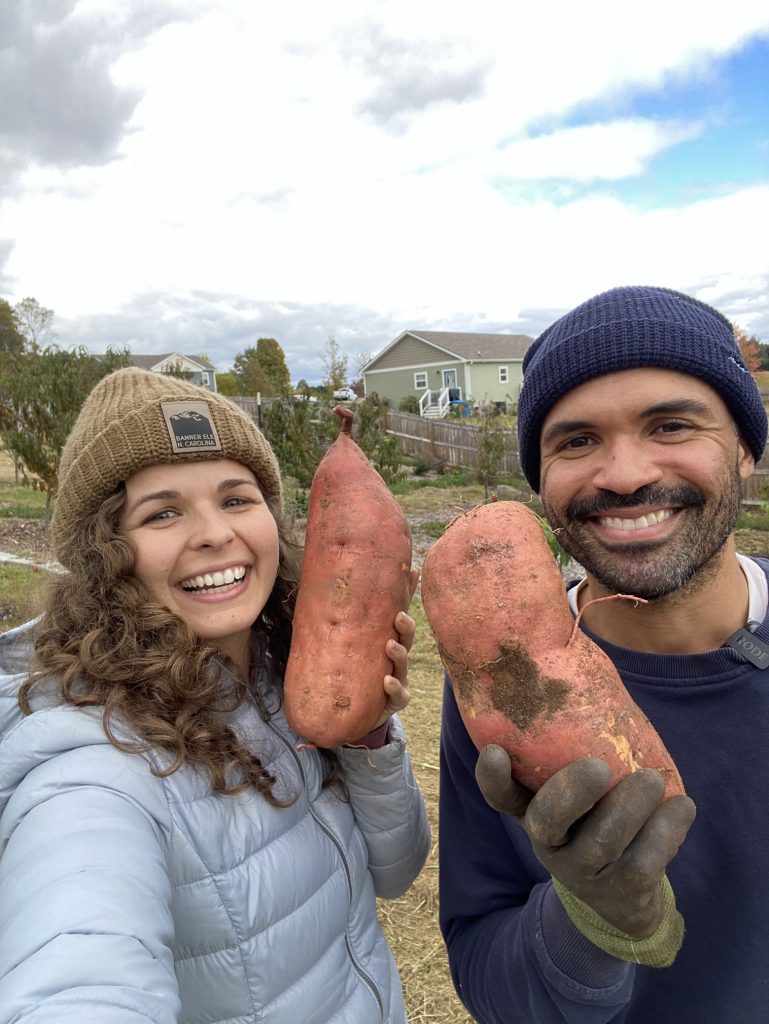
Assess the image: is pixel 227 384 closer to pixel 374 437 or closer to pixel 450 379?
pixel 450 379

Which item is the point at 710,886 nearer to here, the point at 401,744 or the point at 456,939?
the point at 456,939

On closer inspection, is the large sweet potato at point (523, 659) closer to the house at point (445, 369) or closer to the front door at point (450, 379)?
the house at point (445, 369)

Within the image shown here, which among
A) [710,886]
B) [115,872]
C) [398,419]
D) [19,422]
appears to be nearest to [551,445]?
[710,886]

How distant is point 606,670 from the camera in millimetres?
1392

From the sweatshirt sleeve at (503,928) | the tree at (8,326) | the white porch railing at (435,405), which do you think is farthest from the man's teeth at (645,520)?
the tree at (8,326)

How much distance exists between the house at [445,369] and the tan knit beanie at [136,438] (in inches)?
1190

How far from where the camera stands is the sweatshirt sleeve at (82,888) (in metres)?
0.88

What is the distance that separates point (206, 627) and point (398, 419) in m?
20.1

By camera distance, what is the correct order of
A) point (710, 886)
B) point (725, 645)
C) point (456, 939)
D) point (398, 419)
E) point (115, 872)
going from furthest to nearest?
point (398, 419)
point (456, 939)
point (725, 645)
point (710, 886)
point (115, 872)

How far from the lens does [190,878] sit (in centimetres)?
125

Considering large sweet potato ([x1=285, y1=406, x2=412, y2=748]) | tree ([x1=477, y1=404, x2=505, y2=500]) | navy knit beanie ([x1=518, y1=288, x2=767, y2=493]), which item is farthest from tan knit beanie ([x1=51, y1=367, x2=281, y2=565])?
Answer: tree ([x1=477, y1=404, x2=505, y2=500])

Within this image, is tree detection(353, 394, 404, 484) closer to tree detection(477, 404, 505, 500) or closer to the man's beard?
tree detection(477, 404, 505, 500)

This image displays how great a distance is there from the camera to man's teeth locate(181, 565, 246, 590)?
5.19ft

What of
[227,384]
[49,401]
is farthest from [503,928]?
[227,384]
